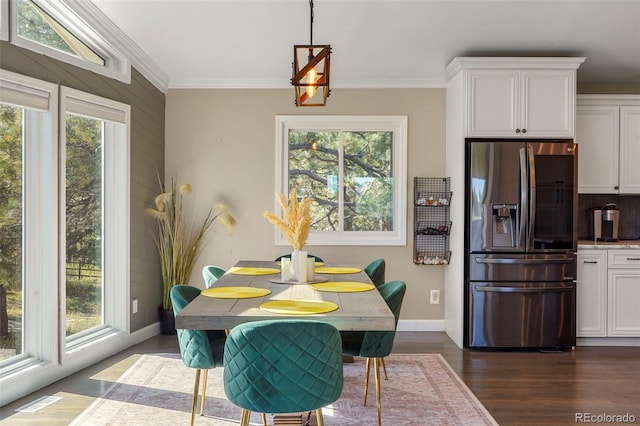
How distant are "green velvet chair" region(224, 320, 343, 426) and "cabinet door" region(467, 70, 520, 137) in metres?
2.91

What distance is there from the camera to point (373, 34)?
4.02 meters

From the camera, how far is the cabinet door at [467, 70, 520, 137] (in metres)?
4.18

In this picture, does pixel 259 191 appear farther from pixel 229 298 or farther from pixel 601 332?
pixel 601 332

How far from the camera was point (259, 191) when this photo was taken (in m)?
4.81

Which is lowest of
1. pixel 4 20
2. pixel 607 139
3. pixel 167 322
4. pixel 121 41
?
pixel 167 322

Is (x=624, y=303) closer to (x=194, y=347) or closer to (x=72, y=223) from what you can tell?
(x=194, y=347)

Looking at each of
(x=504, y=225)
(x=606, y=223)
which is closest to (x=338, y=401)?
(x=504, y=225)

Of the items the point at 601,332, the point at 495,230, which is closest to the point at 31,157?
the point at 495,230

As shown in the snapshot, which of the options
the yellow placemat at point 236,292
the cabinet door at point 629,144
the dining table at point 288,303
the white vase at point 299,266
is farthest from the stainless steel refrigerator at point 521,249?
the yellow placemat at point 236,292

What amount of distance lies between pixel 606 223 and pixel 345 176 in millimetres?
2538

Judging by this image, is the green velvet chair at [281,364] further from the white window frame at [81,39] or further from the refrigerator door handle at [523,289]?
the refrigerator door handle at [523,289]

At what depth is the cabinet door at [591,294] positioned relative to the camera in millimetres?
4297

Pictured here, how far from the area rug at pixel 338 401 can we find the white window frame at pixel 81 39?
2206mm

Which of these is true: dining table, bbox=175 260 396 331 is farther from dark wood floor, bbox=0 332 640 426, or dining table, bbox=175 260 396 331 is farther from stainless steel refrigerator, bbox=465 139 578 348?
stainless steel refrigerator, bbox=465 139 578 348
